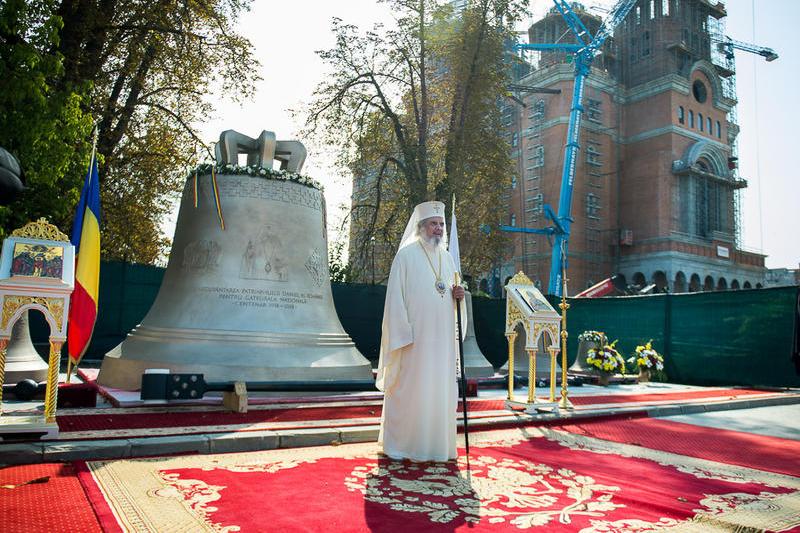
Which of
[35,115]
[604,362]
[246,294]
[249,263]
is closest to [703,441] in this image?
[246,294]

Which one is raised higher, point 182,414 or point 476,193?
point 476,193

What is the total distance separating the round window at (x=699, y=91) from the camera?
42475 millimetres

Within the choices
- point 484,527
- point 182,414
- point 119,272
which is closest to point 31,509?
point 484,527

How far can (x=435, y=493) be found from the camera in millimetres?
3520

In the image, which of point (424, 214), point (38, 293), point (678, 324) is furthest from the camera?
point (678, 324)

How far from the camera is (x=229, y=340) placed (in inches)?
273

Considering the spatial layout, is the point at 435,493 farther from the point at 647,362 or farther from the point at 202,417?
the point at 647,362

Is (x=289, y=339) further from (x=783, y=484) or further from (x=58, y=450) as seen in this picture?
(x=783, y=484)

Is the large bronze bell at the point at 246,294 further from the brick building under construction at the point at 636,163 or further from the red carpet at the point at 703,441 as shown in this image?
the brick building under construction at the point at 636,163

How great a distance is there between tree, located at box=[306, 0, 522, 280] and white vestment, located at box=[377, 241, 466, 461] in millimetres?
10626

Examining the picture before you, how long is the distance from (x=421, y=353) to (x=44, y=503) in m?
2.64

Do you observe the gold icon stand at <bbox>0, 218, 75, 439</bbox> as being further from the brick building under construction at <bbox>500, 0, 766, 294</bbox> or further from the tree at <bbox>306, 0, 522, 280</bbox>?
the brick building under construction at <bbox>500, 0, 766, 294</bbox>

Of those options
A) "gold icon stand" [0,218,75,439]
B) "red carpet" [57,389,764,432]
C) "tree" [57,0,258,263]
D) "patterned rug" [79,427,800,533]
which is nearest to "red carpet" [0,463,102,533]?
"patterned rug" [79,427,800,533]

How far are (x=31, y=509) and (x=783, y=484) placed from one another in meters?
4.47
